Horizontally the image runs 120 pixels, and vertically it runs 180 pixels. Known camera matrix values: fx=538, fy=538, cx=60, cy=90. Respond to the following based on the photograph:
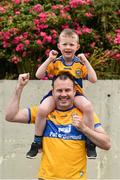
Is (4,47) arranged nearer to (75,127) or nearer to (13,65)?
(13,65)

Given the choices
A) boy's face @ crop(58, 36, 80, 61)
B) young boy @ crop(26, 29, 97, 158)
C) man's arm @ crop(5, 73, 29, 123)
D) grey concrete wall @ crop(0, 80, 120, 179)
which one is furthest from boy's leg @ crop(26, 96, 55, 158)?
grey concrete wall @ crop(0, 80, 120, 179)

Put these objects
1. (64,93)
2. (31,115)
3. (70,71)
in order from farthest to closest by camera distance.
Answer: (70,71)
(31,115)
(64,93)

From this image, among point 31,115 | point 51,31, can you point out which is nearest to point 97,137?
point 31,115

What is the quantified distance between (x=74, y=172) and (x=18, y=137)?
9.32 feet

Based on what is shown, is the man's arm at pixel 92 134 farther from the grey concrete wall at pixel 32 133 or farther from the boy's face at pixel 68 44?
the grey concrete wall at pixel 32 133

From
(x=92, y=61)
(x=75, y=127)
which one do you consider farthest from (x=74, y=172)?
(x=92, y=61)

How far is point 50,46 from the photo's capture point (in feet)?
25.1

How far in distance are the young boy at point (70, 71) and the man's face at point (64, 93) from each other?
23 mm

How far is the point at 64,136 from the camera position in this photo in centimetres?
439

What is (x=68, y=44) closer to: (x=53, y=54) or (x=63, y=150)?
(x=53, y=54)

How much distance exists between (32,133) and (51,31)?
146 cm

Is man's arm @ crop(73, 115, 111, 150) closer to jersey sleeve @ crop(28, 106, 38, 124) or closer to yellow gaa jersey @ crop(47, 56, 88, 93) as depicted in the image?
jersey sleeve @ crop(28, 106, 38, 124)

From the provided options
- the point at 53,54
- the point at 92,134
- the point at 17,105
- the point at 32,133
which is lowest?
the point at 32,133

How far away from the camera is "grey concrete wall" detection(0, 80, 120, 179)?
7066mm
